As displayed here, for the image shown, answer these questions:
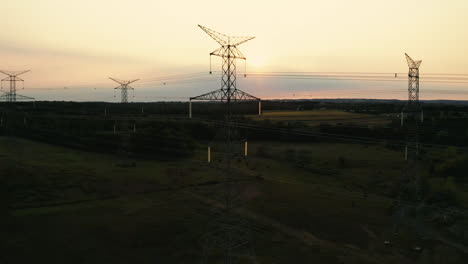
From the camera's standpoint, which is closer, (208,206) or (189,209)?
(189,209)

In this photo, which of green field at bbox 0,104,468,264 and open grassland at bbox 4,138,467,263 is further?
green field at bbox 0,104,468,264

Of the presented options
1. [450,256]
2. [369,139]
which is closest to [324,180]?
[450,256]

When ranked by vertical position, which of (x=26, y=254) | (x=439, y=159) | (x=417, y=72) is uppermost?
(x=417, y=72)

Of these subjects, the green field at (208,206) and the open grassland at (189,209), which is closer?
the open grassland at (189,209)

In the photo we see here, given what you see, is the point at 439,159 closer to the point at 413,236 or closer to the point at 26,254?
the point at 413,236

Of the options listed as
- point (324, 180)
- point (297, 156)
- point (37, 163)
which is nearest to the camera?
point (324, 180)

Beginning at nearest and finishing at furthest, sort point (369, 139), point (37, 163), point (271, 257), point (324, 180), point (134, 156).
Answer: point (271, 257) → point (324, 180) → point (37, 163) → point (134, 156) → point (369, 139)

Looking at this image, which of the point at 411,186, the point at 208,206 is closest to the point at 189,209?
the point at 208,206

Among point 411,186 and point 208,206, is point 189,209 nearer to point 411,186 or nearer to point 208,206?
point 208,206
